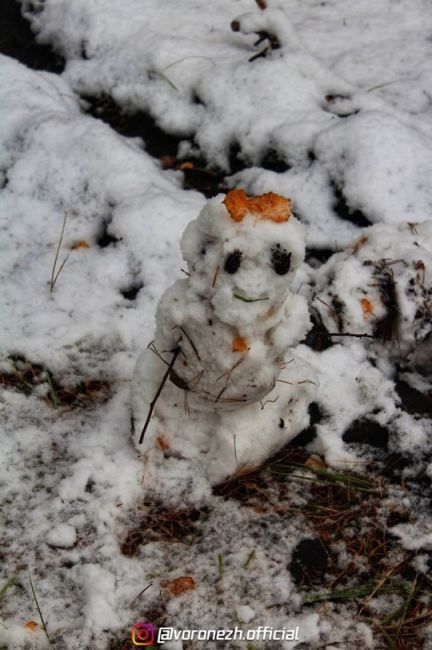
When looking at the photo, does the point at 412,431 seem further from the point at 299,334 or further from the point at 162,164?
the point at 162,164

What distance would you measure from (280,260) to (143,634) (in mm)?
1179

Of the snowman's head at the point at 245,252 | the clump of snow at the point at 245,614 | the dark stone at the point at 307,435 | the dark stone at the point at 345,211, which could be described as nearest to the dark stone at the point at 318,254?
the dark stone at the point at 345,211

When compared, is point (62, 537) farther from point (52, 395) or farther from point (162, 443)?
point (52, 395)

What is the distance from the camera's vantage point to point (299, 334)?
5.89 feet

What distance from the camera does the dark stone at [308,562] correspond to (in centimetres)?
196

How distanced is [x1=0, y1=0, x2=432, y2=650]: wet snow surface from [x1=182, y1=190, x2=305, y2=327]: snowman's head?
2.65 ft

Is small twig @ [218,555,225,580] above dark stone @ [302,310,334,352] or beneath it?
beneath

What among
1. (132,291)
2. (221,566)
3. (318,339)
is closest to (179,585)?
(221,566)

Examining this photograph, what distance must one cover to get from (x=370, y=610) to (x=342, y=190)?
194cm

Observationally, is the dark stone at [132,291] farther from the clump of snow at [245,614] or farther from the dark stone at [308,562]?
the clump of snow at [245,614]

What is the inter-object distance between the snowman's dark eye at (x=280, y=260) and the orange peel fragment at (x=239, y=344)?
240 mm

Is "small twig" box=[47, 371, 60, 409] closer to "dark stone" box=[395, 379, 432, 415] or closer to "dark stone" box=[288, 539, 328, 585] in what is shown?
"dark stone" box=[288, 539, 328, 585]

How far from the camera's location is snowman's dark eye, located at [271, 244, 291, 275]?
5.18 ft

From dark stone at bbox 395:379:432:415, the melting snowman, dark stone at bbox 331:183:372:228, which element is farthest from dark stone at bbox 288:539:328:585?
dark stone at bbox 331:183:372:228
